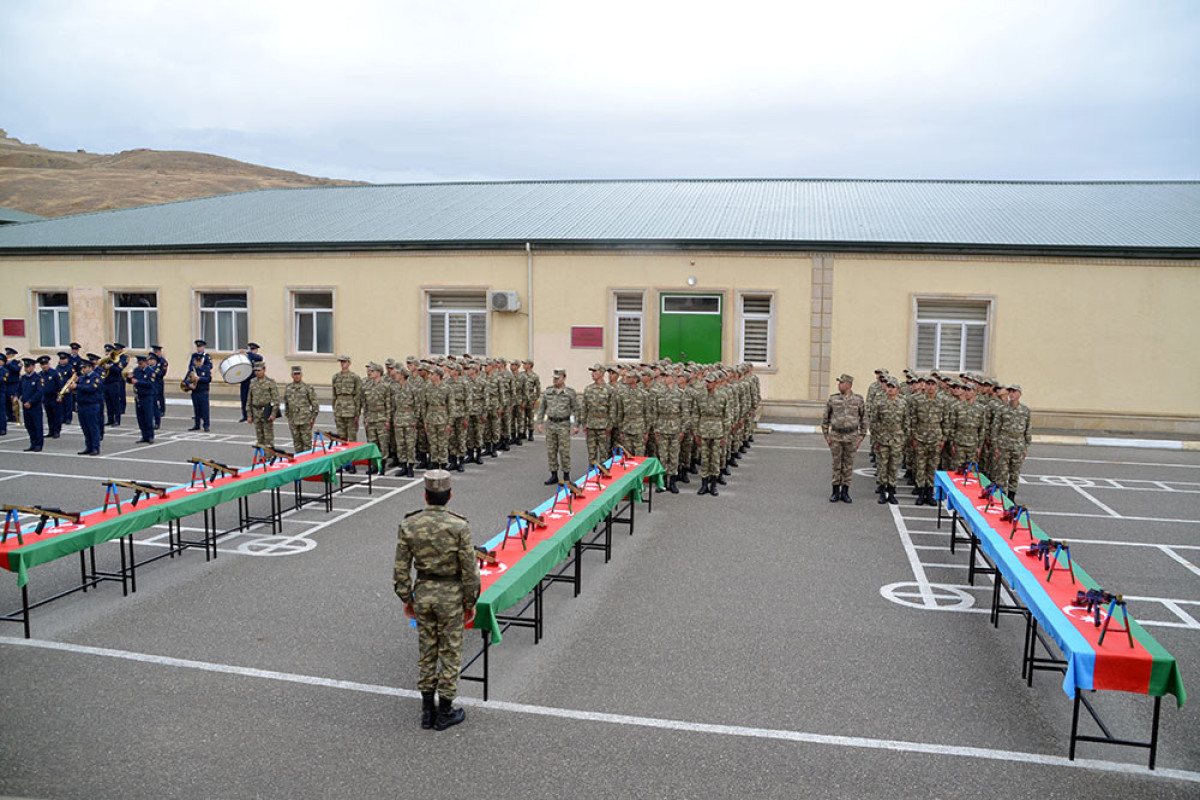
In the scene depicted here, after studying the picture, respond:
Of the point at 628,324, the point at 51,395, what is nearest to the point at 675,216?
the point at 628,324

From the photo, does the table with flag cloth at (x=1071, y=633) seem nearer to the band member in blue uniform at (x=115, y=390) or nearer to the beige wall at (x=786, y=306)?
the beige wall at (x=786, y=306)

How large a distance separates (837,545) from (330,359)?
60.1 feet

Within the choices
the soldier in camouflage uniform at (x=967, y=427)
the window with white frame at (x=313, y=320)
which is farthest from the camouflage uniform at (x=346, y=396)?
the window with white frame at (x=313, y=320)

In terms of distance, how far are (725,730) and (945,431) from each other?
8.66 metres

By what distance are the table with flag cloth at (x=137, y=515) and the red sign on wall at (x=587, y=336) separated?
11696 millimetres

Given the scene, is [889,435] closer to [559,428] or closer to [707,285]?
[559,428]

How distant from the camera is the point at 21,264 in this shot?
27.1 metres

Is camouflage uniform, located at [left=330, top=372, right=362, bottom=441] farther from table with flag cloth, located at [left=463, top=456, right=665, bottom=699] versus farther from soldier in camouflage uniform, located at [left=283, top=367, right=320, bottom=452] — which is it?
table with flag cloth, located at [left=463, top=456, right=665, bottom=699]

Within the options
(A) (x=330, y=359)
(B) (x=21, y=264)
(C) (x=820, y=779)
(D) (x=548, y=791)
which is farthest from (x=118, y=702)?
(B) (x=21, y=264)

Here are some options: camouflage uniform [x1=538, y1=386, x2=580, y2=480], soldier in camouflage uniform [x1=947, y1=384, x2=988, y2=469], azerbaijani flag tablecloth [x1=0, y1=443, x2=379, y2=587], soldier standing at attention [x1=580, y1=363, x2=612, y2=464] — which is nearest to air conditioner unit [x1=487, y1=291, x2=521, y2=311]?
camouflage uniform [x1=538, y1=386, x2=580, y2=480]

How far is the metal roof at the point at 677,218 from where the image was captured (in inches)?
869

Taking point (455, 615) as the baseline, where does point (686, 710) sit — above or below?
below

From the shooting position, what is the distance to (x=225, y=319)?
84.7 ft

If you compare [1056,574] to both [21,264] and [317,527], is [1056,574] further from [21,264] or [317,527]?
[21,264]
